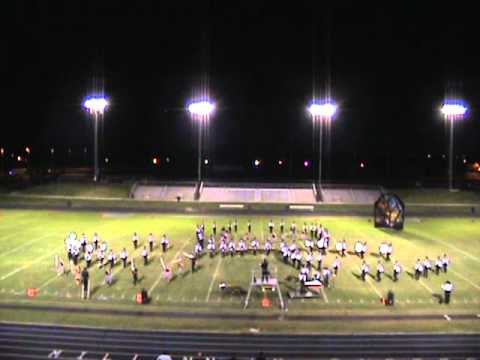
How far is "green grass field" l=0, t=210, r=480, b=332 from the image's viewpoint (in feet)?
43.7

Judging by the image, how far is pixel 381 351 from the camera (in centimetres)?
1148

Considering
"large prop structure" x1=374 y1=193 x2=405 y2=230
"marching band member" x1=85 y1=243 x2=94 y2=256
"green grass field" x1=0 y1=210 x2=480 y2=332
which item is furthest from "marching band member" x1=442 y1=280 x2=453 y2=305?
"large prop structure" x1=374 y1=193 x2=405 y2=230

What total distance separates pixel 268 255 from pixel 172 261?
466 centimetres

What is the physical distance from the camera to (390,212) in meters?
30.2

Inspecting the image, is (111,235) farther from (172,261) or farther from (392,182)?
(392,182)

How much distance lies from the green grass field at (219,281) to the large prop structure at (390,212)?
1.43 m

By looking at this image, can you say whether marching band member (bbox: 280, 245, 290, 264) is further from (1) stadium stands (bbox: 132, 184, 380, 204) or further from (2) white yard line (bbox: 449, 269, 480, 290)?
(1) stadium stands (bbox: 132, 184, 380, 204)

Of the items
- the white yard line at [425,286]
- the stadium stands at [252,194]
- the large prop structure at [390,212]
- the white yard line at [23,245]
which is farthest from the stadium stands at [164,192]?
the white yard line at [425,286]

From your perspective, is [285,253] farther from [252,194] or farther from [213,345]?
[252,194]

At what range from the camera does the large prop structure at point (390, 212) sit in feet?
97.7

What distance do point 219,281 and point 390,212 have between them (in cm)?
1647

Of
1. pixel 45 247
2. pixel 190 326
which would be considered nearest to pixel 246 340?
pixel 190 326

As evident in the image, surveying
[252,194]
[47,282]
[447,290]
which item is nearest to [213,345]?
[447,290]

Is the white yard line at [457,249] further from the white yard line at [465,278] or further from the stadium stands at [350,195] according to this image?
the stadium stands at [350,195]
